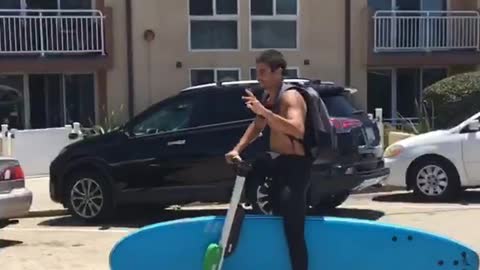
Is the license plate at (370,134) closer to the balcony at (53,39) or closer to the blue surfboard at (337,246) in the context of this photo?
the blue surfboard at (337,246)

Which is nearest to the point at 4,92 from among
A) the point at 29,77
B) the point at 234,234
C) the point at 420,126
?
the point at 29,77

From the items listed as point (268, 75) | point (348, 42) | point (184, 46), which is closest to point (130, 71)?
point (184, 46)

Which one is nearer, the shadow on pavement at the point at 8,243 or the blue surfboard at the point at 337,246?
the blue surfboard at the point at 337,246

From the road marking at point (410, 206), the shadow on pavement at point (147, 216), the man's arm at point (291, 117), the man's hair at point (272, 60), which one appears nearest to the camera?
the man's arm at point (291, 117)

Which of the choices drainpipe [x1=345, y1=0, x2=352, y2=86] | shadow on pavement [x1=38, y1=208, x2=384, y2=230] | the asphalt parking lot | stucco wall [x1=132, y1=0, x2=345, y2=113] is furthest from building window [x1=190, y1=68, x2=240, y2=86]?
shadow on pavement [x1=38, y1=208, x2=384, y2=230]

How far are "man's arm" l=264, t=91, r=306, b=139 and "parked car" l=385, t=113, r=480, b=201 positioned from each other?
7.58 m

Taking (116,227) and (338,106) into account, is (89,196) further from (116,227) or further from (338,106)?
(338,106)

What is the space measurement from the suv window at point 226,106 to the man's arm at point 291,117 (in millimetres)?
5372

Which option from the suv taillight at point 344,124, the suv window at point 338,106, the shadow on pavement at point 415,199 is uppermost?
the suv window at point 338,106

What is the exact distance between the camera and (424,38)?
24031mm

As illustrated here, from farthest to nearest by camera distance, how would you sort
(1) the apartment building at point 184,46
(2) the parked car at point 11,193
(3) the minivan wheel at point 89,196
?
(1) the apartment building at point 184,46, (3) the minivan wheel at point 89,196, (2) the parked car at point 11,193

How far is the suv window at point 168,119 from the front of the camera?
11844 millimetres

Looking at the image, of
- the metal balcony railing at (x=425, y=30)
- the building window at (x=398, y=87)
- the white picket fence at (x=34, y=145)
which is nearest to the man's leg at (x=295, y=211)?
the white picket fence at (x=34, y=145)

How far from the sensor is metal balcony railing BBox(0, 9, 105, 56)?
21672 millimetres
